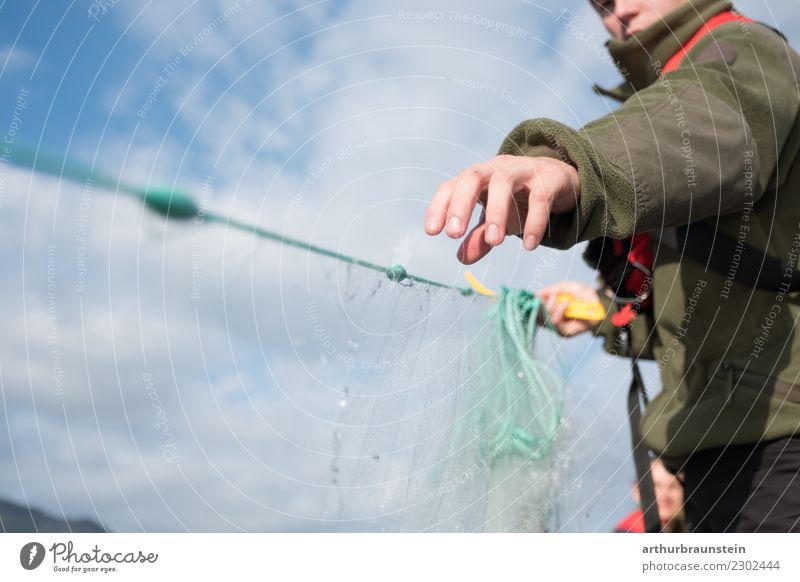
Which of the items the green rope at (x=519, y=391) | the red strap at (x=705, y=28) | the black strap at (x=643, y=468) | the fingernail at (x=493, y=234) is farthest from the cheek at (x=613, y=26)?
the fingernail at (x=493, y=234)

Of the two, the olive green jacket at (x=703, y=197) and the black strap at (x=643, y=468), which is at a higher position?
the olive green jacket at (x=703, y=197)

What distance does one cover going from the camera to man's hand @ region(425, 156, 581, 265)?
0.96m

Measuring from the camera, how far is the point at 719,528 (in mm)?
1808

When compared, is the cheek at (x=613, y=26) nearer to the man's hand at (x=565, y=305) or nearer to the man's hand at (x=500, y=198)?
the man's hand at (x=565, y=305)

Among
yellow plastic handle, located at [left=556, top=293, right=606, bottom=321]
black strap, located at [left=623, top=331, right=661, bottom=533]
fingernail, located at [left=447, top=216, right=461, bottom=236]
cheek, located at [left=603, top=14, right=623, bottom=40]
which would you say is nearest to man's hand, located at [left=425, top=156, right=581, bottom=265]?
fingernail, located at [left=447, top=216, right=461, bottom=236]

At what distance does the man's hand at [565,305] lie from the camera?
2602mm

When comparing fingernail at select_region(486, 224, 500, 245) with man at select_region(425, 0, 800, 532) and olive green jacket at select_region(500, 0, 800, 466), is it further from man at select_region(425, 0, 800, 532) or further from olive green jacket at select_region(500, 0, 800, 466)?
olive green jacket at select_region(500, 0, 800, 466)

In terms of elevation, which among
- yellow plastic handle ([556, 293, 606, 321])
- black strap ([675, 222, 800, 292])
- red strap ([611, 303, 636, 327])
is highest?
black strap ([675, 222, 800, 292])

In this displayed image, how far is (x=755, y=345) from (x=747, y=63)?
625 mm

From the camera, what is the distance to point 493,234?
3.14 ft

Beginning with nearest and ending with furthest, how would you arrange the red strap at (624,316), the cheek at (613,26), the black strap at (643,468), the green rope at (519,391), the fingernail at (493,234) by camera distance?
the fingernail at (493,234), the black strap at (643,468), the cheek at (613,26), the red strap at (624,316), the green rope at (519,391)

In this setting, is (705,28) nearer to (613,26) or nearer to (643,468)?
(613,26)

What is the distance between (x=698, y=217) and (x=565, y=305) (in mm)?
1298
